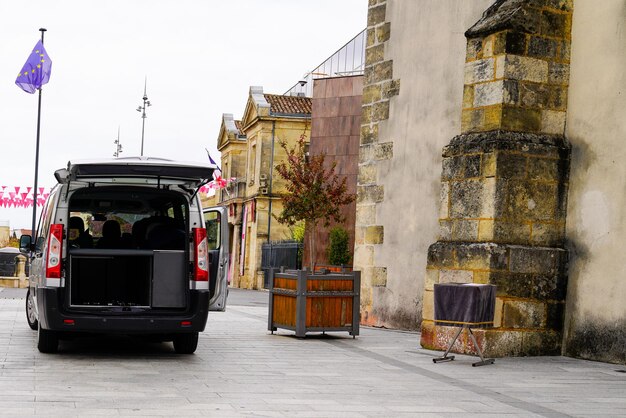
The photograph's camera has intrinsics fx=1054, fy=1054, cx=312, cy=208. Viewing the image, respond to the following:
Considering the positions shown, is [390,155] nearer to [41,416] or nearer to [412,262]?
[412,262]

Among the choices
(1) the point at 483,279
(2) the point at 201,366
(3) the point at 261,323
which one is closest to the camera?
(2) the point at 201,366

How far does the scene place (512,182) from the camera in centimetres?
1283

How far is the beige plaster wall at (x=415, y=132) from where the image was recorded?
635 inches

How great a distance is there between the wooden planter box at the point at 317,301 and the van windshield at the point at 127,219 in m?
2.62

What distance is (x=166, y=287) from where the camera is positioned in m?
11.2

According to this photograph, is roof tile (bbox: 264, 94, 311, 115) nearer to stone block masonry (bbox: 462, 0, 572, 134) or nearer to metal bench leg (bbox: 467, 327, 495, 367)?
stone block masonry (bbox: 462, 0, 572, 134)

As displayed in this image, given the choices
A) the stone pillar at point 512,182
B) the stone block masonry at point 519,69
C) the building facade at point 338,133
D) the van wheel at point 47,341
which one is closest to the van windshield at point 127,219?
the van wheel at point 47,341

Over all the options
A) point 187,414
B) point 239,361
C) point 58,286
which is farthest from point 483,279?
point 187,414

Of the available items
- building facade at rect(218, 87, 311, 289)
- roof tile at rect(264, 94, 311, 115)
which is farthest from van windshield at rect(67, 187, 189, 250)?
roof tile at rect(264, 94, 311, 115)

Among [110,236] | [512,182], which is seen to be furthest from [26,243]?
[512,182]

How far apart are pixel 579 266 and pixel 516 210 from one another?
110 cm

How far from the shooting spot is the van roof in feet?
35.6

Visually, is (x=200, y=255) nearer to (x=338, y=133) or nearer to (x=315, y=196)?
(x=315, y=196)

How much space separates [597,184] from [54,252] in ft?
21.4
